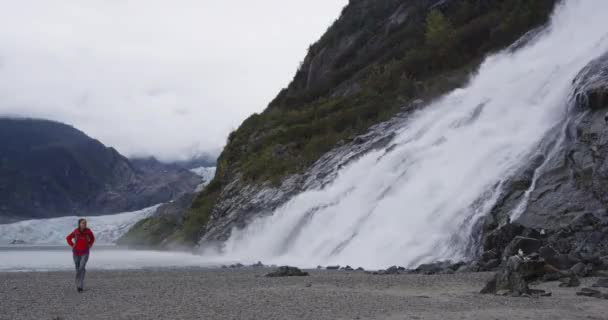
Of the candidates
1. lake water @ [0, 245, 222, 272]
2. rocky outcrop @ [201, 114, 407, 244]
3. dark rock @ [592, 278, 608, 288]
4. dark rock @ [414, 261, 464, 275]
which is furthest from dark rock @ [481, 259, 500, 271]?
rocky outcrop @ [201, 114, 407, 244]

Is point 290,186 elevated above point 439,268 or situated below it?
above

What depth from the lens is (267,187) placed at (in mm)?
44906

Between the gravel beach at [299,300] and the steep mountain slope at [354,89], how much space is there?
22697mm

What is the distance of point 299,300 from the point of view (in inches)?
472

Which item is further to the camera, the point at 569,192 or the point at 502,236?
the point at 569,192

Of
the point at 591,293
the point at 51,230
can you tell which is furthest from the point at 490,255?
the point at 51,230

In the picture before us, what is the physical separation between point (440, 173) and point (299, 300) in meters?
15.7

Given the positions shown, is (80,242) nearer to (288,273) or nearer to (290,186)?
(288,273)

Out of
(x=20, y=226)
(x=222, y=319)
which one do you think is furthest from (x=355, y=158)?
(x=20, y=226)

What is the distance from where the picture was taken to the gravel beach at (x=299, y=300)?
33.6 feet

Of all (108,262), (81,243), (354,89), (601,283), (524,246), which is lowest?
(601,283)

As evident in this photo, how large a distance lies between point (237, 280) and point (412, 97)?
33771 mm

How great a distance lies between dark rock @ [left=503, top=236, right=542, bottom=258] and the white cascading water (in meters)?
3.61

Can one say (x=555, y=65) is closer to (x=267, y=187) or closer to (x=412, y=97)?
(x=412, y=97)
